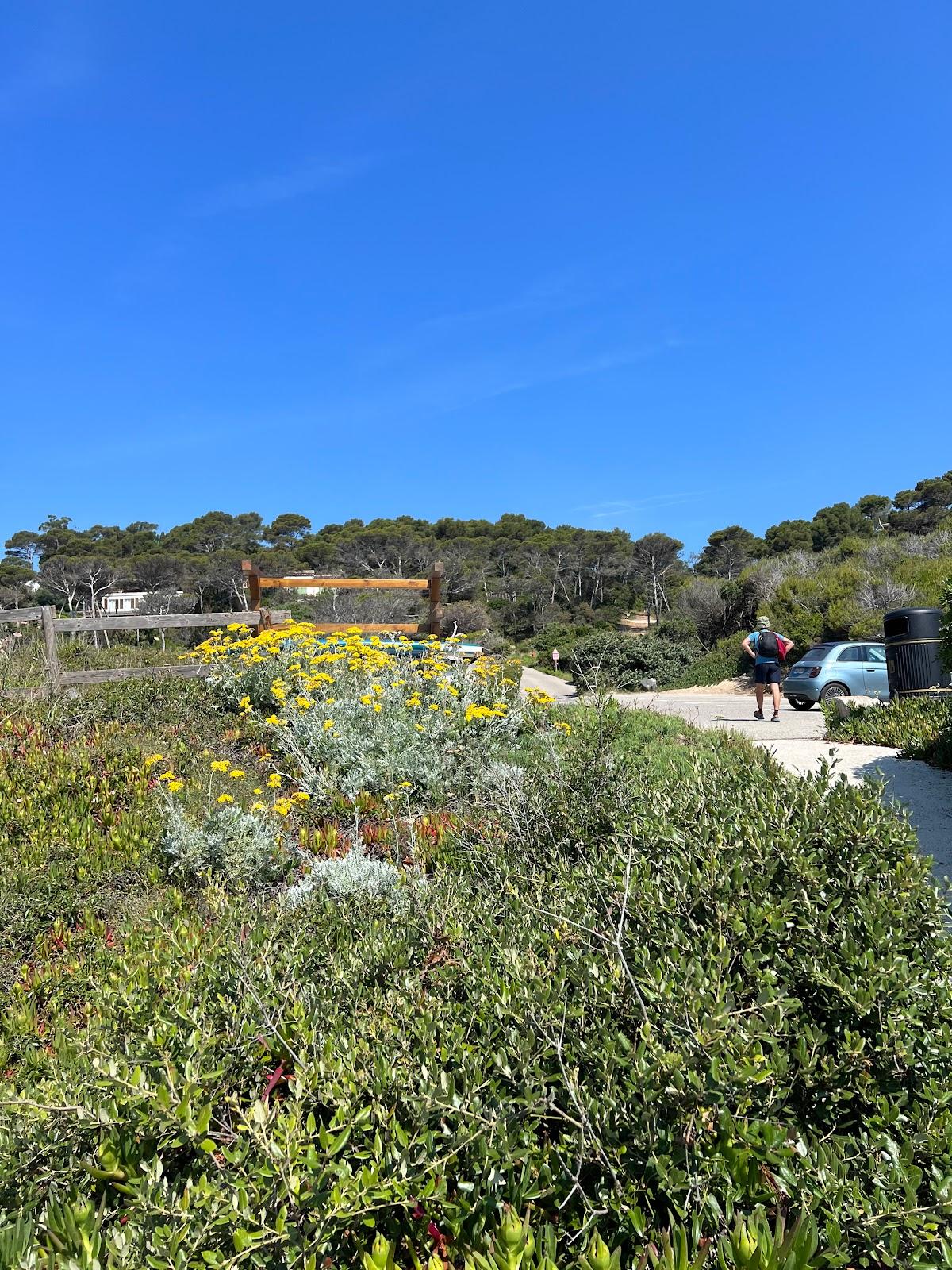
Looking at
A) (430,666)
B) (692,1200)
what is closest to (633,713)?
(430,666)

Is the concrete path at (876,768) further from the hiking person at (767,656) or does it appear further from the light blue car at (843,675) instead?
the light blue car at (843,675)

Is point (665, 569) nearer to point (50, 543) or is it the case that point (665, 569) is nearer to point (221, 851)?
point (221, 851)

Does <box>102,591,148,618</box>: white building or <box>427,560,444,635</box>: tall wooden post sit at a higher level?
<box>102,591,148,618</box>: white building

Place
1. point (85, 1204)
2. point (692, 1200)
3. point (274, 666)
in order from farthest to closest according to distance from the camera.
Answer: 1. point (274, 666)
2. point (692, 1200)
3. point (85, 1204)

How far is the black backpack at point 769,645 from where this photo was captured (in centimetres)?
1103

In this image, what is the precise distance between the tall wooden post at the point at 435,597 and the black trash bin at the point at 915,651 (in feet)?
19.7

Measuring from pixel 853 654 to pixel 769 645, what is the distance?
16.7 feet

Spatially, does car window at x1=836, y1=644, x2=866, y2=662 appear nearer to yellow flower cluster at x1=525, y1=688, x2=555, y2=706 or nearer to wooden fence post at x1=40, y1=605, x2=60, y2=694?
yellow flower cluster at x1=525, y1=688, x2=555, y2=706

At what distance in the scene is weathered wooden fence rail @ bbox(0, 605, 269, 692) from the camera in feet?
27.6

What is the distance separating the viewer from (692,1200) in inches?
54.7

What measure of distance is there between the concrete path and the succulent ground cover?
72 centimetres

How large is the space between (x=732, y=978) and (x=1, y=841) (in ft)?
13.0

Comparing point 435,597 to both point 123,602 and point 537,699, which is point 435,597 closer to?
point 537,699

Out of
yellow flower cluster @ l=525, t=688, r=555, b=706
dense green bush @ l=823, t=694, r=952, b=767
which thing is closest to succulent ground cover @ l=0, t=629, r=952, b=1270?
yellow flower cluster @ l=525, t=688, r=555, b=706
